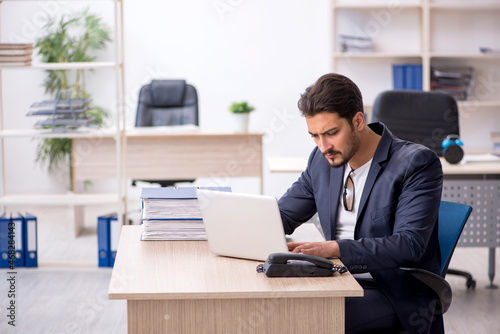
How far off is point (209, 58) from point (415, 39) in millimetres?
1961

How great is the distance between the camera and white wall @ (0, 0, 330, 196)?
6098mm

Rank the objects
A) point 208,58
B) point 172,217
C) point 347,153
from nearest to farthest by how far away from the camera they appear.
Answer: point 347,153
point 172,217
point 208,58

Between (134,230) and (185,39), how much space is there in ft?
13.8

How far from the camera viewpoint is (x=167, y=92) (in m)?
5.03

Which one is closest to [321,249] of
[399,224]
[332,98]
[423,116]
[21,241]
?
[399,224]

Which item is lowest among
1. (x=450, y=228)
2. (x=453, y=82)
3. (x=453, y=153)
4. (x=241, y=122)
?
(x=450, y=228)

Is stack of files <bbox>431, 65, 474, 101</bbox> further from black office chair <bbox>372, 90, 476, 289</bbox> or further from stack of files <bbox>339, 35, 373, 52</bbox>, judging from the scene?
black office chair <bbox>372, 90, 476, 289</bbox>

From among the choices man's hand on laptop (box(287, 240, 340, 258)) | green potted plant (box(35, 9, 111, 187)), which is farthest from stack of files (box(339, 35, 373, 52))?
man's hand on laptop (box(287, 240, 340, 258))

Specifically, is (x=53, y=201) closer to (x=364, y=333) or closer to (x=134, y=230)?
(x=134, y=230)

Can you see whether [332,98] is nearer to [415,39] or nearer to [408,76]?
[408,76]

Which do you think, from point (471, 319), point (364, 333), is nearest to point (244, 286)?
point (364, 333)

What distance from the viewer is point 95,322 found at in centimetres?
320

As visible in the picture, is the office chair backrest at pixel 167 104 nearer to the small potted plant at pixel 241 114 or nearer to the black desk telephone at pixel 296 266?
the small potted plant at pixel 241 114

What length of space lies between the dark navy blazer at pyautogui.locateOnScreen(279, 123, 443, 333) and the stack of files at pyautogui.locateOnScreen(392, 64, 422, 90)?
3.82 metres
